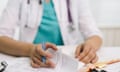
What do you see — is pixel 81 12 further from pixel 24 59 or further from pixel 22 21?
pixel 24 59

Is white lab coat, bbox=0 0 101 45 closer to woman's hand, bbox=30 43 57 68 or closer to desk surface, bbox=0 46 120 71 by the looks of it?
desk surface, bbox=0 46 120 71

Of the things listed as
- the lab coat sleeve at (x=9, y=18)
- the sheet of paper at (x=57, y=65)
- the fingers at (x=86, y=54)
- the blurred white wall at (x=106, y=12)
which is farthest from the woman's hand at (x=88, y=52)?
the blurred white wall at (x=106, y=12)

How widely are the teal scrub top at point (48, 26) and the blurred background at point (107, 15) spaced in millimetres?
664

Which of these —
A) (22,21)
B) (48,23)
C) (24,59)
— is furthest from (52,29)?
(24,59)

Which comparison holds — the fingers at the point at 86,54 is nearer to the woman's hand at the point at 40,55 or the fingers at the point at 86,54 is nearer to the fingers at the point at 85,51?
the fingers at the point at 85,51

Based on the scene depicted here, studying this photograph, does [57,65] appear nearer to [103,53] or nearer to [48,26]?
[103,53]

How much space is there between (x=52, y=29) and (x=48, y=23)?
0.13ft

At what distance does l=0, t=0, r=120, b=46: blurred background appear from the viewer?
1.92 meters

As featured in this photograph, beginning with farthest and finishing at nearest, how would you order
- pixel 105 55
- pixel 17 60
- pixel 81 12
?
1. pixel 81 12
2. pixel 105 55
3. pixel 17 60

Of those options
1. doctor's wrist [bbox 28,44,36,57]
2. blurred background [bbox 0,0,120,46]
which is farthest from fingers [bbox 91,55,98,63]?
blurred background [bbox 0,0,120,46]

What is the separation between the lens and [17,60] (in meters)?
1.02

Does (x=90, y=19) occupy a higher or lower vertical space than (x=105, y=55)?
higher

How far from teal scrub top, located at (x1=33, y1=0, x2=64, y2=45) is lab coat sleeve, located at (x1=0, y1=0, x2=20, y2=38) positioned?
14 centimetres

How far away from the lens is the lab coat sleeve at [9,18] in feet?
4.10
